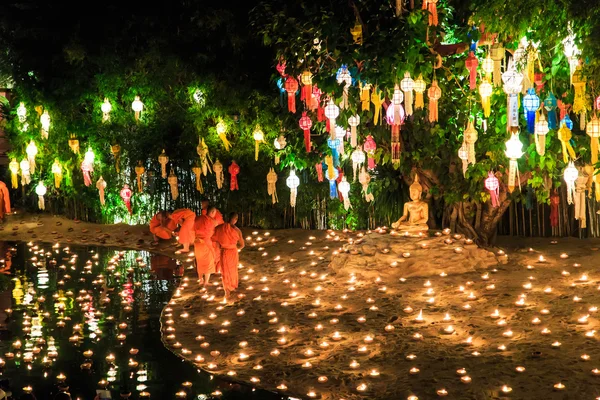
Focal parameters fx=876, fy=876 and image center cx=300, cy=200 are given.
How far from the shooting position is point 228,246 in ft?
36.2

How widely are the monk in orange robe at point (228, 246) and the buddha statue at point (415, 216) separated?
286 centimetres

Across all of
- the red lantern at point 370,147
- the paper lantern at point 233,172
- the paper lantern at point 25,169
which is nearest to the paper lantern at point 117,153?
the paper lantern at point 25,169

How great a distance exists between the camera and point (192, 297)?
11.5 meters

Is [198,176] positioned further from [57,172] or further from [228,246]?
[228,246]

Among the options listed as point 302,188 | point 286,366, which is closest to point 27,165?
point 302,188

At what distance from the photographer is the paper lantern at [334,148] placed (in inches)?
488

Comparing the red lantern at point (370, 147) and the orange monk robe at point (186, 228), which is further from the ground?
the red lantern at point (370, 147)

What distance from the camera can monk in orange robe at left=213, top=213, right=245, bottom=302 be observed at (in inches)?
434

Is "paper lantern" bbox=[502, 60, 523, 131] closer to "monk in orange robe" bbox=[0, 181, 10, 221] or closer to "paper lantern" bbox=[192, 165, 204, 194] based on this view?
"paper lantern" bbox=[192, 165, 204, 194]

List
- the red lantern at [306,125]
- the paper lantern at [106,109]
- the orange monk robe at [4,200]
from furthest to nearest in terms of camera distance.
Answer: the orange monk robe at [4,200], the paper lantern at [106,109], the red lantern at [306,125]

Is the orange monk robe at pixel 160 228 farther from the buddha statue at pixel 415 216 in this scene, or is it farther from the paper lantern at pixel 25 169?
the buddha statue at pixel 415 216

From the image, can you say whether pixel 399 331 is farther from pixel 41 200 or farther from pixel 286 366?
pixel 41 200

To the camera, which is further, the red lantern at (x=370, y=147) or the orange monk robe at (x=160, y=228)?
the orange monk robe at (x=160, y=228)

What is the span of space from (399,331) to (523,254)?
4.45 meters
